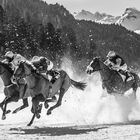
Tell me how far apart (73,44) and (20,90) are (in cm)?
7798

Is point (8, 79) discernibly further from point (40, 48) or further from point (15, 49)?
point (40, 48)

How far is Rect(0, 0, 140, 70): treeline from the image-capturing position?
68.0 meters

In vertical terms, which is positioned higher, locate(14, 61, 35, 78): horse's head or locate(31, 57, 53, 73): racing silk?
locate(31, 57, 53, 73): racing silk

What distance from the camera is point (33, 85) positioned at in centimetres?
1378

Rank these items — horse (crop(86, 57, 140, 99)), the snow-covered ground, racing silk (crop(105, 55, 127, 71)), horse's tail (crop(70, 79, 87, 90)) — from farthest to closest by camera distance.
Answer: racing silk (crop(105, 55, 127, 71)) → horse's tail (crop(70, 79, 87, 90)) → horse (crop(86, 57, 140, 99)) → the snow-covered ground

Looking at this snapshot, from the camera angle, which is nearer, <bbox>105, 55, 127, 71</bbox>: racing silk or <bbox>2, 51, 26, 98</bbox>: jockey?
<bbox>2, 51, 26, 98</bbox>: jockey

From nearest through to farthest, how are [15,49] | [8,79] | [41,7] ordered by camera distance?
1. [8,79]
2. [15,49]
3. [41,7]

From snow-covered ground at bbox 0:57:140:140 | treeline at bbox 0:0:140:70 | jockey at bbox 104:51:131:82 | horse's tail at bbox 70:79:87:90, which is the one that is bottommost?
snow-covered ground at bbox 0:57:140:140

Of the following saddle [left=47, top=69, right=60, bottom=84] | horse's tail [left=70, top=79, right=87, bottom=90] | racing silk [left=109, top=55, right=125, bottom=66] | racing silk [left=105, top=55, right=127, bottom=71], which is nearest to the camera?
saddle [left=47, top=69, right=60, bottom=84]

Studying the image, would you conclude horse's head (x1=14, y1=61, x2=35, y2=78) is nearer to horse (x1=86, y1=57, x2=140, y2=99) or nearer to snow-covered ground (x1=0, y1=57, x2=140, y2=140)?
snow-covered ground (x1=0, y1=57, x2=140, y2=140)

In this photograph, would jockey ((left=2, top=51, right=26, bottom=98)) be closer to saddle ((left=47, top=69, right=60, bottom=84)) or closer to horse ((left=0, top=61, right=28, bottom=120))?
horse ((left=0, top=61, right=28, bottom=120))

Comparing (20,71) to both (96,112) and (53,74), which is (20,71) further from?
(96,112)

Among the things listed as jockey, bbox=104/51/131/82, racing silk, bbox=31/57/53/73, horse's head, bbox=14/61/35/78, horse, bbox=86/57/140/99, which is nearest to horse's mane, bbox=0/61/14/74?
racing silk, bbox=31/57/53/73

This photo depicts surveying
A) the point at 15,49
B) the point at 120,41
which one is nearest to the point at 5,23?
the point at 15,49
